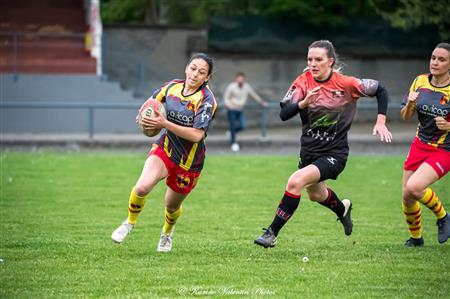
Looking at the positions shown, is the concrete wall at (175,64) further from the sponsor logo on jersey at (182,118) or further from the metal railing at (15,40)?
the sponsor logo on jersey at (182,118)

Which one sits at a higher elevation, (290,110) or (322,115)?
(290,110)

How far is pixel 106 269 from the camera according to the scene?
27.4 feet

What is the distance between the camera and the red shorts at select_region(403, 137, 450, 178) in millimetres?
9578

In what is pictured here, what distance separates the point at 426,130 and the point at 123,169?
9273mm

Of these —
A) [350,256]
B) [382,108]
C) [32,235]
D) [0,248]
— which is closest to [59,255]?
[0,248]

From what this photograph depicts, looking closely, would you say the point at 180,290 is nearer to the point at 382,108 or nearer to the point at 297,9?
the point at 382,108

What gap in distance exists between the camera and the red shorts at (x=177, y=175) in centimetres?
916

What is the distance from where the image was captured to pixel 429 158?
31.6ft

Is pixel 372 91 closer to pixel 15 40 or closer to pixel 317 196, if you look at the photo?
pixel 317 196

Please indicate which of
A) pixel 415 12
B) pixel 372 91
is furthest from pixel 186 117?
pixel 415 12

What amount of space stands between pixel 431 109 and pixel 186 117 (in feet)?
8.29

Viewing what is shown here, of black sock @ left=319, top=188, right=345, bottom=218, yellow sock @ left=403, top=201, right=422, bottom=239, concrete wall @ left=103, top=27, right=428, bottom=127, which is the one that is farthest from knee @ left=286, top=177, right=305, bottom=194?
concrete wall @ left=103, top=27, right=428, bottom=127

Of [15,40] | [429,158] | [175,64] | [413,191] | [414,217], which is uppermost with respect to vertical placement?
[429,158]

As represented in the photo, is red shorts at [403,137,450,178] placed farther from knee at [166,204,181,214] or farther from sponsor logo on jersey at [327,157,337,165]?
knee at [166,204,181,214]
